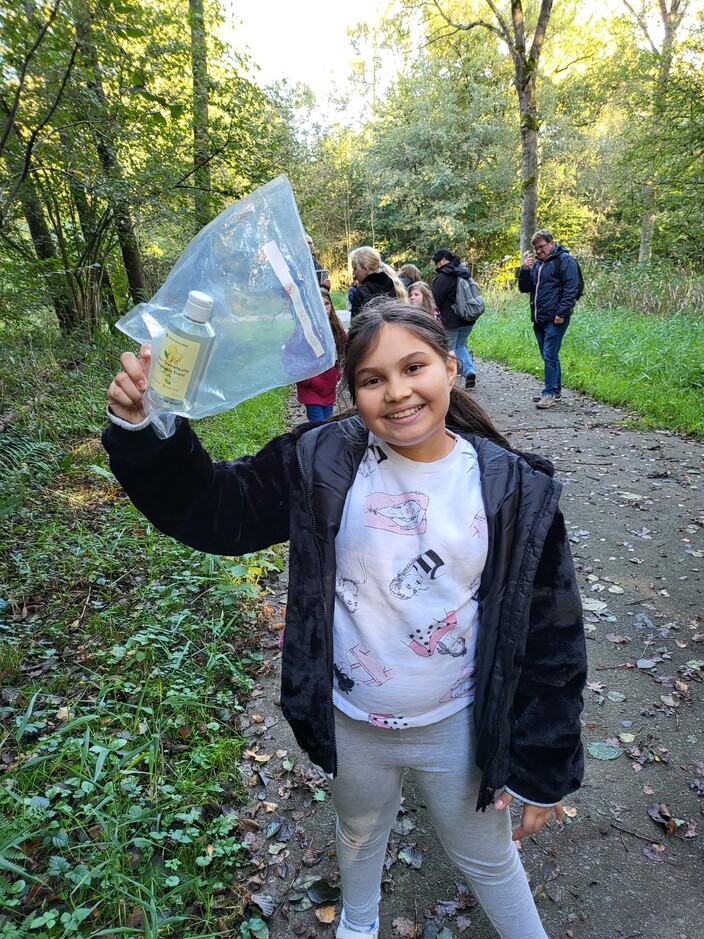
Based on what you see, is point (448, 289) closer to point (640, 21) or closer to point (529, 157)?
point (529, 157)

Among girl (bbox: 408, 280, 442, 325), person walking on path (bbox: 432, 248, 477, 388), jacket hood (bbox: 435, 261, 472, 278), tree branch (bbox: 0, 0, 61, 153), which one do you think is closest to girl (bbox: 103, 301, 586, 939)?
tree branch (bbox: 0, 0, 61, 153)

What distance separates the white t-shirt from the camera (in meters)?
1.30

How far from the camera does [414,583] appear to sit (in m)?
1.30

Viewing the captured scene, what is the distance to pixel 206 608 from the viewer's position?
10.9 feet

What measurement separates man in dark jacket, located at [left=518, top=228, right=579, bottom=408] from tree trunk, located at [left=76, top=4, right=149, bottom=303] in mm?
5072

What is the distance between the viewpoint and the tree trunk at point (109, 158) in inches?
177

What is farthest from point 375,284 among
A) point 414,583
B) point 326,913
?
point 326,913

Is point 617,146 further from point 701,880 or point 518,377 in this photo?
point 701,880

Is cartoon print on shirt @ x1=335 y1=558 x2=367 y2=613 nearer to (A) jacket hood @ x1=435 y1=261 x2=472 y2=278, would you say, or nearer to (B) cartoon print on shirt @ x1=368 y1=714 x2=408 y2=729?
(B) cartoon print on shirt @ x1=368 y1=714 x2=408 y2=729

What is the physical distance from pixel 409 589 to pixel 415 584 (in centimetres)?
2

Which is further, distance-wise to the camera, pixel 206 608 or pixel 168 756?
pixel 206 608

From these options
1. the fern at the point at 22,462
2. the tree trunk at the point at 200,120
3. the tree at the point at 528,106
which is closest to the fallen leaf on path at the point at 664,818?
the fern at the point at 22,462

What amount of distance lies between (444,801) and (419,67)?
3110cm

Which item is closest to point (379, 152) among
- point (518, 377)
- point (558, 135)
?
point (558, 135)
